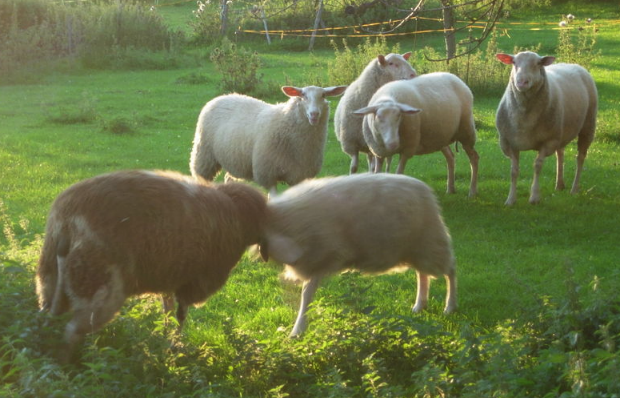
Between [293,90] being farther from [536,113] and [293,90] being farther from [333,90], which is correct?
[536,113]

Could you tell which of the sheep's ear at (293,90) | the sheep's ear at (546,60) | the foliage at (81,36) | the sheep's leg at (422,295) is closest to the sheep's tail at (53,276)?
the sheep's leg at (422,295)

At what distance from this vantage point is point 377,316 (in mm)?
5227

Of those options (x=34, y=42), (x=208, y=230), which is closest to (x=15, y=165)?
(x=208, y=230)

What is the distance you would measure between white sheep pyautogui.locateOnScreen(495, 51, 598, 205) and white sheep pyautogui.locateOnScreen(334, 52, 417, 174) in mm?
1600

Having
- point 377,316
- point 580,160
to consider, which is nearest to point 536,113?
point 580,160

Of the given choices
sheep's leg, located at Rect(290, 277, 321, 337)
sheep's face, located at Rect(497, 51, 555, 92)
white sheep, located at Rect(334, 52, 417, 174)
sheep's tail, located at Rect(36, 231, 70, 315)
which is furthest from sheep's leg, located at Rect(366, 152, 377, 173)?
sheep's tail, located at Rect(36, 231, 70, 315)

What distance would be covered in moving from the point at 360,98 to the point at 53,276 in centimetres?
697

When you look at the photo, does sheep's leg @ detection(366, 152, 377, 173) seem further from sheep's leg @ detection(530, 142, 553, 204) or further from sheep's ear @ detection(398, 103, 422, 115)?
sheep's leg @ detection(530, 142, 553, 204)

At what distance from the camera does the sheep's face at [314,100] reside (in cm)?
912

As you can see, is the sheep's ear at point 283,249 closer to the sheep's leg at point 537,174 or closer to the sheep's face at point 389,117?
the sheep's face at point 389,117

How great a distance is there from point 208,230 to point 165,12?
36.0 meters

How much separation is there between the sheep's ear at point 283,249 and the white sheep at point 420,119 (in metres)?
3.99

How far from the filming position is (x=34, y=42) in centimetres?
2434

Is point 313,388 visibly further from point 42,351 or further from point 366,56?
point 366,56
